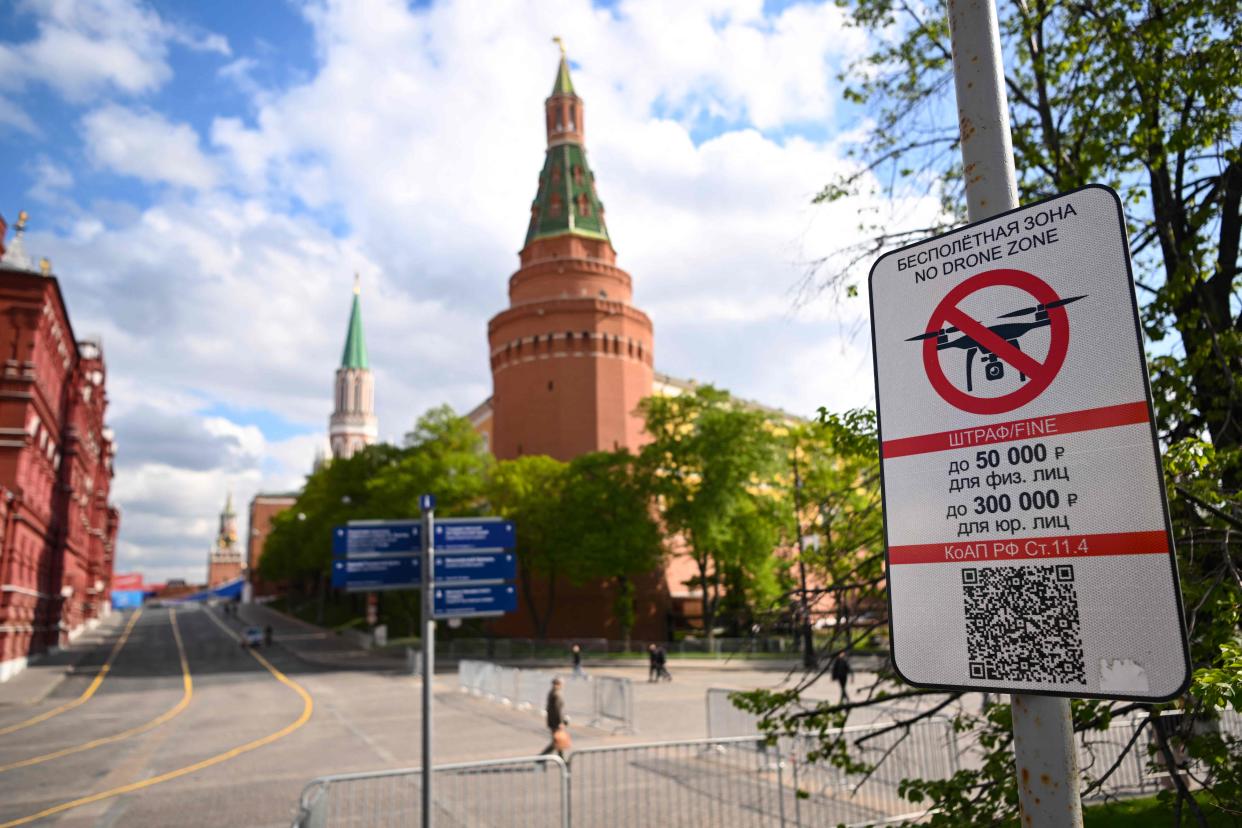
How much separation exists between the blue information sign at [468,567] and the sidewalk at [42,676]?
24.9 metres

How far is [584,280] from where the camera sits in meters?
53.5

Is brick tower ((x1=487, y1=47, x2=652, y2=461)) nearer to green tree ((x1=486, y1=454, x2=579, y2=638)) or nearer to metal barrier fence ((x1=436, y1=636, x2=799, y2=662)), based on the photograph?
green tree ((x1=486, y1=454, x2=579, y2=638))

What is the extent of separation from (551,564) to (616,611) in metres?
4.15

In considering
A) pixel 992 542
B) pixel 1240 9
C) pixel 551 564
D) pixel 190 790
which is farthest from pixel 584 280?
pixel 992 542

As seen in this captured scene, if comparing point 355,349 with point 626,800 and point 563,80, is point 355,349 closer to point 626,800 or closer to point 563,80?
point 563,80

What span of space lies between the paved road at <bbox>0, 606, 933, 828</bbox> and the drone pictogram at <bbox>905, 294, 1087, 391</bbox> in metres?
11.6

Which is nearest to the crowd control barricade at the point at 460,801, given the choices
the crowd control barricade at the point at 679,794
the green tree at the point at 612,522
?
the crowd control barricade at the point at 679,794

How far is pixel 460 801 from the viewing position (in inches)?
452

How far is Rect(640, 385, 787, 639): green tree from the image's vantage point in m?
38.8

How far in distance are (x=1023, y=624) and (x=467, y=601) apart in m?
6.83

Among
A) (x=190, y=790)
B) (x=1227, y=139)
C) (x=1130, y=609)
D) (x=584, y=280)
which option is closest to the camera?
(x=1130, y=609)

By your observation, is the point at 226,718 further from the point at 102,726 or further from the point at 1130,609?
the point at 1130,609

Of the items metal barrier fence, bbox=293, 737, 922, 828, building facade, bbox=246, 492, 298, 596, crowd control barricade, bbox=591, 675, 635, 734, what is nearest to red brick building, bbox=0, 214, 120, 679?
crowd control barricade, bbox=591, 675, 635, 734

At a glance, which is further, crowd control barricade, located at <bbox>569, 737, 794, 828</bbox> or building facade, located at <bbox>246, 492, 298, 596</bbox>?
building facade, located at <bbox>246, 492, 298, 596</bbox>
